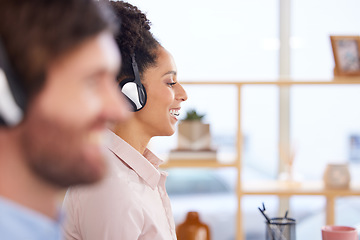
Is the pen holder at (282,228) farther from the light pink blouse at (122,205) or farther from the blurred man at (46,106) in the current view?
the blurred man at (46,106)

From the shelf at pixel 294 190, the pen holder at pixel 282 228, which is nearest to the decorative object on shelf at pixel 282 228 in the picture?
the pen holder at pixel 282 228

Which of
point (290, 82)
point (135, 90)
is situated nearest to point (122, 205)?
point (135, 90)

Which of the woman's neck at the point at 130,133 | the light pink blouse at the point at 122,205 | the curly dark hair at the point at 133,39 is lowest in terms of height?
the light pink blouse at the point at 122,205

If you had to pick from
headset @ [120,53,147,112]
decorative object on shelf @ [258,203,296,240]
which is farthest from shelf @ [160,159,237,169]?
headset @ [120,53,147,112]

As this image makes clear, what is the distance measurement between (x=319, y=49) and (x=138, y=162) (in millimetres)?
2431

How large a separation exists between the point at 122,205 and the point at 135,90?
290mm

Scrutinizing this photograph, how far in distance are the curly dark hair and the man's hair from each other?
0.70 metres

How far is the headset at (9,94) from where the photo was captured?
494 millimetres

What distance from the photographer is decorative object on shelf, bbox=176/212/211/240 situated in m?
1.69

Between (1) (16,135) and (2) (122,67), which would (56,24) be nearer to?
(1) (16,135)

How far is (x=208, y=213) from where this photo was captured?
3.57 meters

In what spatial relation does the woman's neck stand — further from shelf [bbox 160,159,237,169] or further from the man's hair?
shelf [bbox 160,159,237,169]

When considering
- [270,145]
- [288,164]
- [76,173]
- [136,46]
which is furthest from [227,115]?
[76,173]

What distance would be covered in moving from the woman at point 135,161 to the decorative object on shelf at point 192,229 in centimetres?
35
